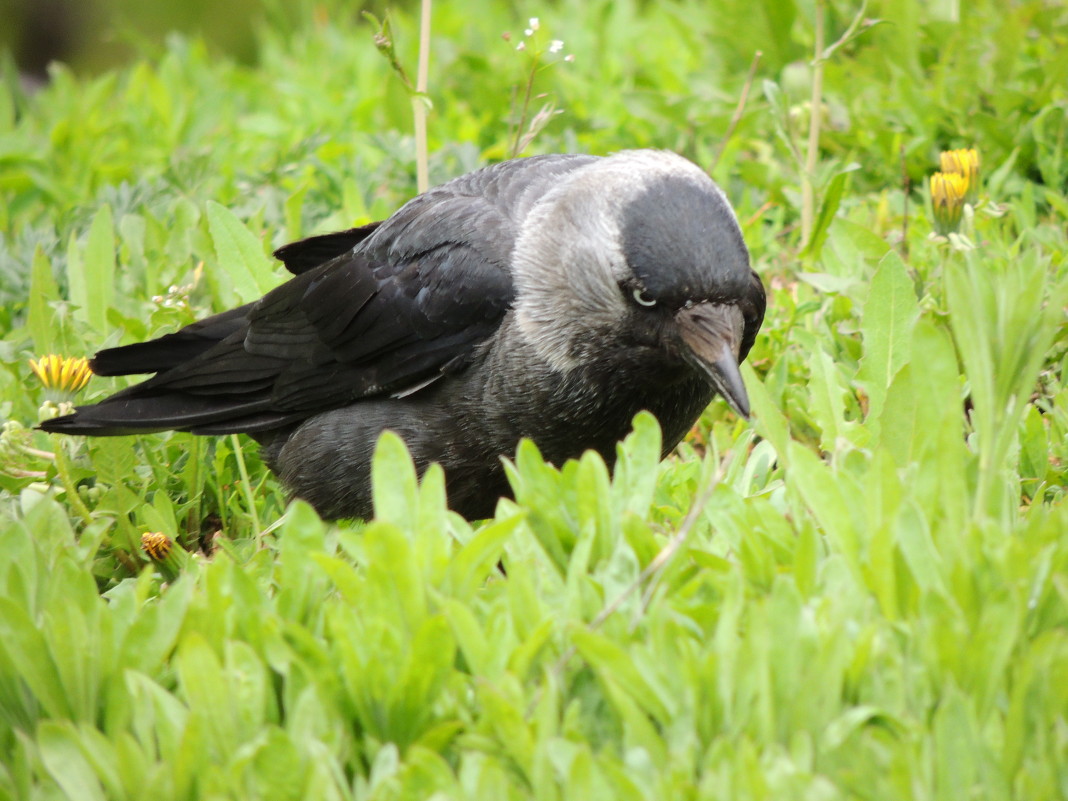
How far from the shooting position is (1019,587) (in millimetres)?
2141

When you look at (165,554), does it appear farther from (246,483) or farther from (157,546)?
(246,483)

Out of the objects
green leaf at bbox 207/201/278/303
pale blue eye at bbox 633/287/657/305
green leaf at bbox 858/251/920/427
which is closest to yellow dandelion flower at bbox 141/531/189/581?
green leaf at bbox 207/201/278/303

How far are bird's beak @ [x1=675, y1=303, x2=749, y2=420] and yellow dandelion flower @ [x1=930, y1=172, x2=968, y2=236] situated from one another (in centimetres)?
115

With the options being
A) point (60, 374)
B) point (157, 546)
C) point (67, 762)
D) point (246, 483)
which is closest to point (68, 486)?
point (157, 546)

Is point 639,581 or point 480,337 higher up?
point 480,337

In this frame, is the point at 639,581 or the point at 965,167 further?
the point at 965,167

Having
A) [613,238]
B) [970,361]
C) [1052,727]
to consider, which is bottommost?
[1052,727]

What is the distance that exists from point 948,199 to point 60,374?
283cm

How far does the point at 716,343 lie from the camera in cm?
294

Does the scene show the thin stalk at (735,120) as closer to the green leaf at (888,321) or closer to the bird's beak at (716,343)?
the green leaf at (888,321)

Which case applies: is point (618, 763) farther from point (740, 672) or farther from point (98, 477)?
point (98, 477)

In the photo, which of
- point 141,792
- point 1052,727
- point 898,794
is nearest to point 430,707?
point 141,792

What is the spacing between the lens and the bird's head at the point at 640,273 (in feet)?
9.87

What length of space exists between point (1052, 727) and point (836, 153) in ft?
12.3
